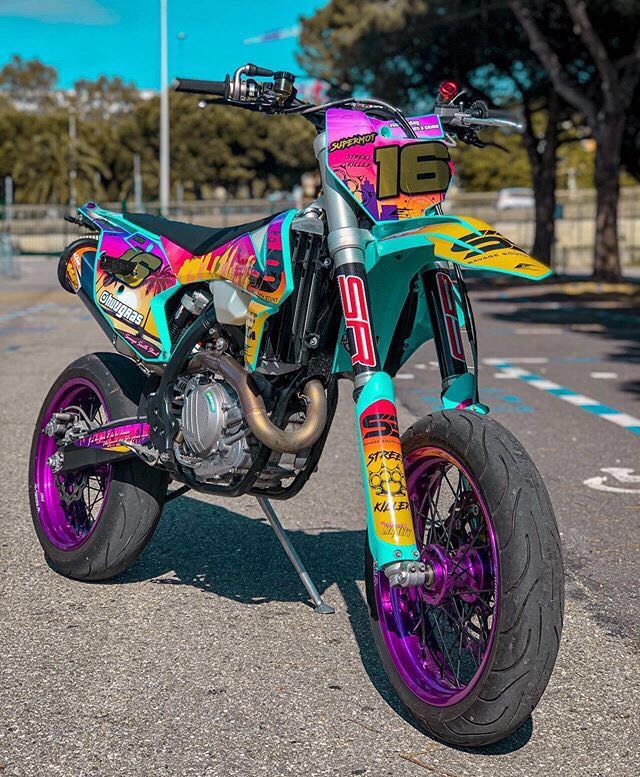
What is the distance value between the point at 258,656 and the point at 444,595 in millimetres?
851

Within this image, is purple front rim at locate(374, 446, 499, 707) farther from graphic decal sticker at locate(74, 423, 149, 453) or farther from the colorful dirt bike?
graphic decal sticker at locate(74, 423, 149, 453)

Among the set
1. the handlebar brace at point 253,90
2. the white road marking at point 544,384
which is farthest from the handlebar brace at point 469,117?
the white road marking at point 544,384

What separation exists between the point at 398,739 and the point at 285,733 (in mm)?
301

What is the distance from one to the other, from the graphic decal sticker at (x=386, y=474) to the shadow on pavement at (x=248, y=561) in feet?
2.33

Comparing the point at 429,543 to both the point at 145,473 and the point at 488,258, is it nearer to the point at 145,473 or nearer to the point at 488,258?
the point at 488,258

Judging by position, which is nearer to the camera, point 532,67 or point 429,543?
point 429,543

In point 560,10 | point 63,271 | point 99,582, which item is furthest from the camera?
point 560,10

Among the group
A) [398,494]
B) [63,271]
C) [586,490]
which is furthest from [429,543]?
[586,490]

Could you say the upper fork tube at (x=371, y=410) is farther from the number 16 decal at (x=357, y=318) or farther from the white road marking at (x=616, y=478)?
the white road marking at (x=616, y=478)

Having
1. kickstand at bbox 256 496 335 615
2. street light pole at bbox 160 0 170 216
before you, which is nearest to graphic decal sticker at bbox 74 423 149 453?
kickstand at bbox 256 496 335 615

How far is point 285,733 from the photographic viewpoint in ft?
11.0

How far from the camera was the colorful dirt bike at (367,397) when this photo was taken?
317cm

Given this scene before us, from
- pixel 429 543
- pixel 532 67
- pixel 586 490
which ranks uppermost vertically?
pixel 532 67

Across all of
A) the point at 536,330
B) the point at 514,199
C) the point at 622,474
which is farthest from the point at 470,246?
the point at 514,199
